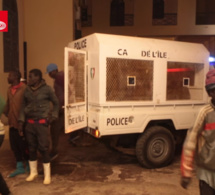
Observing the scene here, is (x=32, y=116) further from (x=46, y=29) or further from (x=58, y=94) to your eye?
(x=46, y=29)

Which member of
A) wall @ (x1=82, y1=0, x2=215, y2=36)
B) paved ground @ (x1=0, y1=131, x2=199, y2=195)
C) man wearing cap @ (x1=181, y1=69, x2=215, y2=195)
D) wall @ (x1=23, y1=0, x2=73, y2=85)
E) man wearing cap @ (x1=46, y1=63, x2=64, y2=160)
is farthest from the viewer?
wall @ (x1=82, y1=0, x2=215, y2=36)

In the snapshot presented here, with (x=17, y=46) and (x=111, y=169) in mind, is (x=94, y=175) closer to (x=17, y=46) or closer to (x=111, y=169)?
(x=111, y=169)

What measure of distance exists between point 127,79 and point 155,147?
4.58 feet

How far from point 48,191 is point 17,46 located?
700 cm

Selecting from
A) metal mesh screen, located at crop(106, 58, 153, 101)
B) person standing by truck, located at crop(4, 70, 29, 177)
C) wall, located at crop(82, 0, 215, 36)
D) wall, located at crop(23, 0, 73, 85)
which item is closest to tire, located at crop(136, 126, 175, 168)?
metal mesh screen, located at crop(106, 58, 153, 101)

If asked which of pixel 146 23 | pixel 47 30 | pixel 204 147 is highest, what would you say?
pixel 146 23

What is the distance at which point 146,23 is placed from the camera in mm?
19125

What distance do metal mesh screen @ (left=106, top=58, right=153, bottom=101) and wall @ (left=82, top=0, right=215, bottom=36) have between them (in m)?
14.4

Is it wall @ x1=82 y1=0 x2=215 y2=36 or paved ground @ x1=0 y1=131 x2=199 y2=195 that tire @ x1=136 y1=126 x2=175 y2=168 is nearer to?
paved ground @ x1=0 y1=131 x2=199 y2=195

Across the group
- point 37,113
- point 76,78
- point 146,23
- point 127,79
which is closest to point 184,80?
point 127,79

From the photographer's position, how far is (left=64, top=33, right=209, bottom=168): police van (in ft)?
16.0

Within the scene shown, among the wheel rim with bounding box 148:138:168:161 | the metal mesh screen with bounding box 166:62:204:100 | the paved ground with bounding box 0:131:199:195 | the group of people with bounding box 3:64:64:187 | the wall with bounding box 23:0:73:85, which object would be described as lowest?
the paved ground with bounding box 0:131:199:195

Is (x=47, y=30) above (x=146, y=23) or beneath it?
beneath

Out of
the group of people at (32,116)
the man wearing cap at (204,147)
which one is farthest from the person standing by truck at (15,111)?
the man wearing cap at (204,147)
